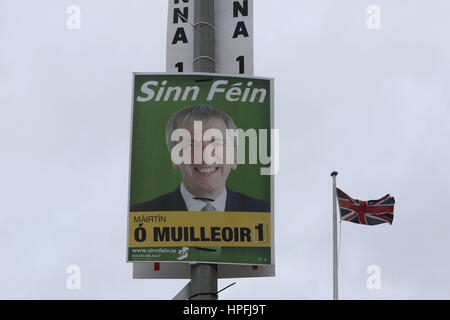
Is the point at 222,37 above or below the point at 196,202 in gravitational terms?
above

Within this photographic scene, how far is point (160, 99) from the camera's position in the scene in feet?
41.4

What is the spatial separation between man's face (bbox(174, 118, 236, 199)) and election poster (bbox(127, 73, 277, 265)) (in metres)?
0.02

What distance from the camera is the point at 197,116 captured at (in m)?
12.5

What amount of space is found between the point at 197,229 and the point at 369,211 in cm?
1128

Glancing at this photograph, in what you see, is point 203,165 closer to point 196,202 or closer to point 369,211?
point 196,202

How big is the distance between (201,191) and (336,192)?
1085 centimetres

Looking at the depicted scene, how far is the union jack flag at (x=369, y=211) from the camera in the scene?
72.3ft

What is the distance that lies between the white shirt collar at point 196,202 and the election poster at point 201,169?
2 centimetres

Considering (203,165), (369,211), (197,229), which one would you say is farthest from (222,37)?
(369,211)

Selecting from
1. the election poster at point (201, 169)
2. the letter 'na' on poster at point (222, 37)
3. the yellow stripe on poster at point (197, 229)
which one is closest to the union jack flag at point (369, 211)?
the letter 'na' on poster at point (222, 37)

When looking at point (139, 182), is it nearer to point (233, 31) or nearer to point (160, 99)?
point (160, 99)
